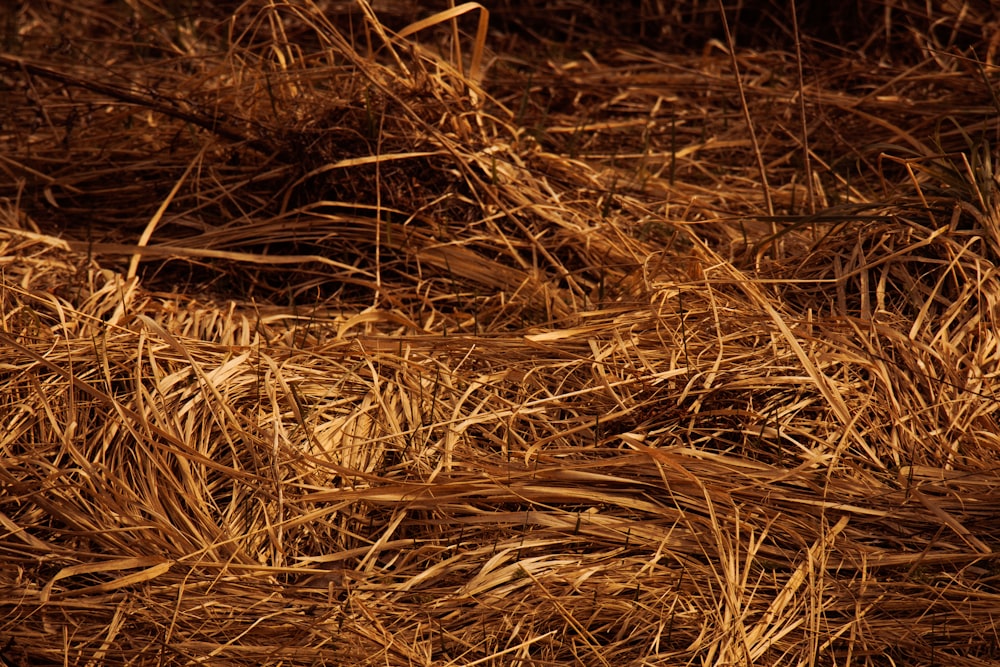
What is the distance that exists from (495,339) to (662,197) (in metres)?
0.79

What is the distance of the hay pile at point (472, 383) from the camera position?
55.4 inches

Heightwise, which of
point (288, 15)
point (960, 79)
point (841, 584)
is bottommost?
point (288, 15)

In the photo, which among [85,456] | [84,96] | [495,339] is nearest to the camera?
[85,456]

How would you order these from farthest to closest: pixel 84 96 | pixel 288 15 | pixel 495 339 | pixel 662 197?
pixel 288 15
pixel 84 96
pixel 662 197
pixel 495 339

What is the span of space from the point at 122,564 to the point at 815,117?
2205mm

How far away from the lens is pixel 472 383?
175 centimetres

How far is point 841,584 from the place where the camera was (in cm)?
144

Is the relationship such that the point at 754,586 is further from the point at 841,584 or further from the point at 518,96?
the point at 518,96

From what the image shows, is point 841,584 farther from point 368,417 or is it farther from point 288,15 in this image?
point 288,15

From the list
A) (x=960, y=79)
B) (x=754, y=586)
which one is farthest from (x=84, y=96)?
(x=960, y=79)

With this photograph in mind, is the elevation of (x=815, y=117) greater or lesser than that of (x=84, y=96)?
greater

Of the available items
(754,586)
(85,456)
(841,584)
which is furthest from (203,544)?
(841,584)

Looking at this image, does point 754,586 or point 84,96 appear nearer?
point 754,586

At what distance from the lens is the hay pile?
141 cm
